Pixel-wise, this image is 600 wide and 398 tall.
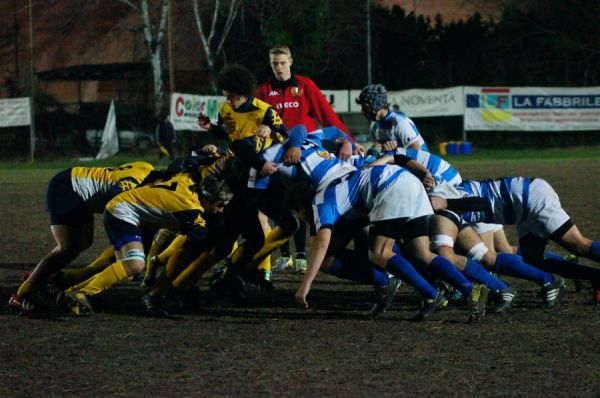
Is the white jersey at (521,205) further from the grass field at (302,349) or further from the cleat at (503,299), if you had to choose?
the grass field at (302,349)

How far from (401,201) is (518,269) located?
3.90ft

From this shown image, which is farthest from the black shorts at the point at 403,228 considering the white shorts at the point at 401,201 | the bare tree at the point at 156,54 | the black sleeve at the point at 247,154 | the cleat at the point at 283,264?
the bare tree at the point at 156,54

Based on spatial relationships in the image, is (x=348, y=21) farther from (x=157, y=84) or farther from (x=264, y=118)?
(x=264, y=118)

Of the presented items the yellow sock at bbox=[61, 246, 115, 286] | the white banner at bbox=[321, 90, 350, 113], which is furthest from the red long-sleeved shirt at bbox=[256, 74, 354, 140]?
the white banner at bbox=[321, 90, 350, 113]

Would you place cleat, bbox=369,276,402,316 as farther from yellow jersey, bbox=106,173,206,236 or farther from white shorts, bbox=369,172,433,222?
yellow jersey, bbox=106,173,206,236

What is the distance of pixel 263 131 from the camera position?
9.00 metres

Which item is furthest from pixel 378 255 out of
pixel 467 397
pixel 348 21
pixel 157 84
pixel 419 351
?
pixel 348 21

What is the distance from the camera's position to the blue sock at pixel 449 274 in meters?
7.80

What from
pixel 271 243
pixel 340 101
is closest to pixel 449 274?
pixel 271 243

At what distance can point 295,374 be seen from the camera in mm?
6332

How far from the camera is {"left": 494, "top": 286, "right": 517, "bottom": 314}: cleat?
814 centimetres

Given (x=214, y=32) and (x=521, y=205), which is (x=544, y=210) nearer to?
(x=521, y=205)

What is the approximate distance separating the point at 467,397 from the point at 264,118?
4.32 metres

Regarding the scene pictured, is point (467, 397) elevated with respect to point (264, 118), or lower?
lower
